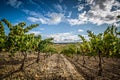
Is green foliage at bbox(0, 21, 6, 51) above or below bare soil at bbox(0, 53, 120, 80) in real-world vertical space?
above

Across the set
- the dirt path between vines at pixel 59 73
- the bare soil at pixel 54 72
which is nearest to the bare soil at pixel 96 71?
→ the bare soil at pixel 54 72

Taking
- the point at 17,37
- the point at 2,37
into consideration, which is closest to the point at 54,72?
the point at 17,37

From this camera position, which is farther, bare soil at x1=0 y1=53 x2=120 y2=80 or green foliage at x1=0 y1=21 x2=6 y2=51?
green foliage at x1=0 y1=21 x2=6 y2=51

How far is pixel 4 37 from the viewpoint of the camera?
25.7m

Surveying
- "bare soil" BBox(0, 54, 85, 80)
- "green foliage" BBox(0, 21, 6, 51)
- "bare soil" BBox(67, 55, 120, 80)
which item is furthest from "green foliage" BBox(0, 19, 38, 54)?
"bare soil" BBox(67, 55, 120, 80)

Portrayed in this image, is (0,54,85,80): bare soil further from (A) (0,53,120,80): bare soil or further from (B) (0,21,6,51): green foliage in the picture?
(B) (0,21,6,51): green foliage

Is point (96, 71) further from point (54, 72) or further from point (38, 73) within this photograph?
point (38, 73)

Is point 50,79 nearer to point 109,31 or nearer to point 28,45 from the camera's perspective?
point 28,45

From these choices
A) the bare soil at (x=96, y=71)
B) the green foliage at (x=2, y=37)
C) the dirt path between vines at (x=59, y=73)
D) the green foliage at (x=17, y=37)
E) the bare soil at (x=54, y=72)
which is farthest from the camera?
the green foliage at (x=17, y=37)

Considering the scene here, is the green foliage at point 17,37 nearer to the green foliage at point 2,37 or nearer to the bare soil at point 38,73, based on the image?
the green foliage at point 2,37

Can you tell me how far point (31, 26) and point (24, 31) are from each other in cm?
162

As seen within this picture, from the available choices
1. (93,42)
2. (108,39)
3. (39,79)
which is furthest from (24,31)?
(108,39)

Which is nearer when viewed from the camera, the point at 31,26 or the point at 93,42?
the point at 93,42

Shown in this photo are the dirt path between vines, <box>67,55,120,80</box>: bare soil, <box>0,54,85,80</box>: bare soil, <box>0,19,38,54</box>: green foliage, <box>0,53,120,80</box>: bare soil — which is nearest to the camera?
<box>0,54,85,80</box>: bare soil
